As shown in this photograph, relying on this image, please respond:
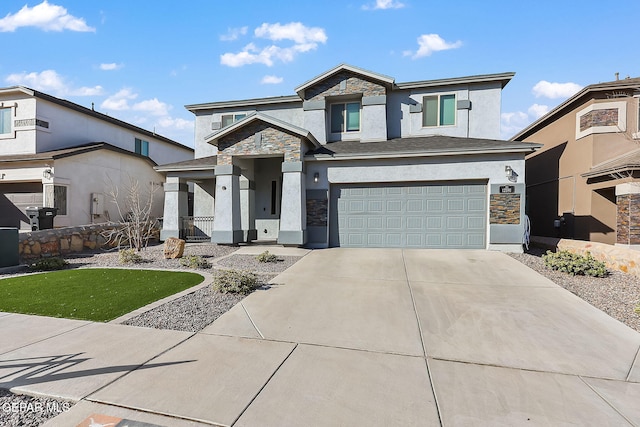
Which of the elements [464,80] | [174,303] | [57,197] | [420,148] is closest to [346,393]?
[174,303]

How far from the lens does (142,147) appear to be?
74.7 feet

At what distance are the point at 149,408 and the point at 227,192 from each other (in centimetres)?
1066

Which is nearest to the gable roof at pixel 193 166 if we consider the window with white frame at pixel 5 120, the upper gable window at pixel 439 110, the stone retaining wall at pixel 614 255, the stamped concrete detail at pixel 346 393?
the window with white frame at pixel 5 120

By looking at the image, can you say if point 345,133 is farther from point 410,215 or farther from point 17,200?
point 17,200

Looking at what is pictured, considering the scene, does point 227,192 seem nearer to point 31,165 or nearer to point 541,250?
point 31,165

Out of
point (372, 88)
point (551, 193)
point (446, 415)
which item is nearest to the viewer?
point (446, 415)

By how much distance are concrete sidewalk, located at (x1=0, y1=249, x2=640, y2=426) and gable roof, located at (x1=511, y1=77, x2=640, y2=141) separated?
10173mm

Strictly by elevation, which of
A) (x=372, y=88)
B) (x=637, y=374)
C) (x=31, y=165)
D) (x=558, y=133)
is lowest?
(x=637, y=374)

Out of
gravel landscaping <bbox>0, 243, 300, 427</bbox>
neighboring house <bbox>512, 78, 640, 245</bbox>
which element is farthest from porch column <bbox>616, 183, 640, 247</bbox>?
gravel landscaping <bbox>0, 243, 300, 427</bbox>

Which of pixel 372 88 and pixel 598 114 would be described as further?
pixel 372 88

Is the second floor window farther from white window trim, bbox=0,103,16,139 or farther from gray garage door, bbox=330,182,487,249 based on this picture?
gray garage door, bbox=330,182,487,249

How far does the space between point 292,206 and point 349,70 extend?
293 inches

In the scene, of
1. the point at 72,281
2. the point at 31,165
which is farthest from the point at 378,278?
the point at 31,165

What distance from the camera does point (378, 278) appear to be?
25.6 ft
